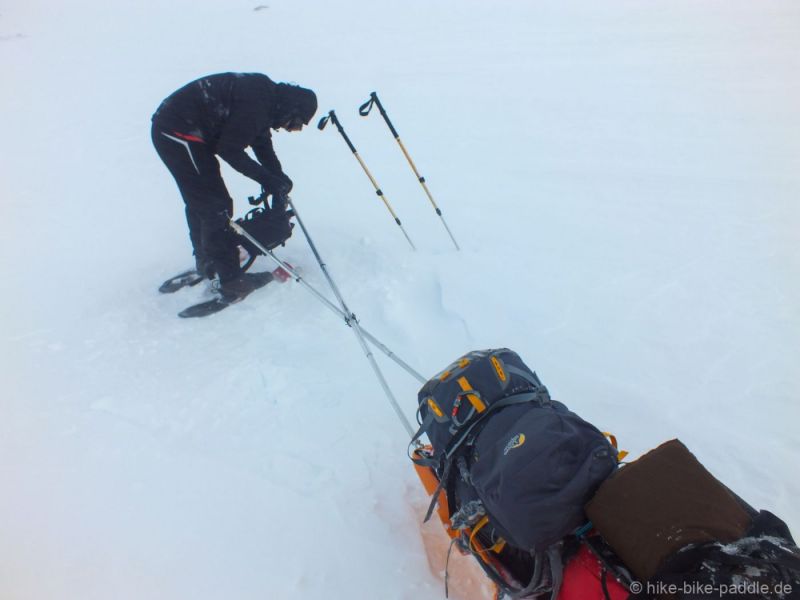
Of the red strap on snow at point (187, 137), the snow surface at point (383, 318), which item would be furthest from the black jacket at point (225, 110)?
the snow surface at point (383, 318)

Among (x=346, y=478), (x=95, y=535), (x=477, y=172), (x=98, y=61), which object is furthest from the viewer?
(x=98, y=61)

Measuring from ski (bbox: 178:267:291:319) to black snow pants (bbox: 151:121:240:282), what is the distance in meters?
0.21

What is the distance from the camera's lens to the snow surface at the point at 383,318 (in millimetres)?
2768

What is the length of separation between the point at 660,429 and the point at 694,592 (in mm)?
1905

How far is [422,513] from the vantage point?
2785mm

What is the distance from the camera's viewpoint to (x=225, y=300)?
4.57m

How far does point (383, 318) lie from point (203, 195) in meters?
1.80

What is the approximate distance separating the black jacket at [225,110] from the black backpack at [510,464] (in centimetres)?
243

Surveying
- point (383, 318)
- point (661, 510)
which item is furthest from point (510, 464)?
point (383, 318)

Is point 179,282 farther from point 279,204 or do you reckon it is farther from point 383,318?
point 383,318

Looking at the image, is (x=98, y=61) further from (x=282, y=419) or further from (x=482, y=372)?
(x=482, y=372)

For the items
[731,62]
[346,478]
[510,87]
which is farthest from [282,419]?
[731,62]

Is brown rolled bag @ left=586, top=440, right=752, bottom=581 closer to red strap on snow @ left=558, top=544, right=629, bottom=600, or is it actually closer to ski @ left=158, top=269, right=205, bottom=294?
red strap on snow @ left=558, top=544, right=629, bottom=600

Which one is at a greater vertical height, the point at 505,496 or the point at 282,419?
the point at 505,496
